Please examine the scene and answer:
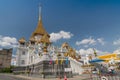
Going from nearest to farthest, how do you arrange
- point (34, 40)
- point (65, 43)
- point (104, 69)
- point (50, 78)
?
1. point (104, 69)
2. point (50, 78)
3. point (65, 43)
4. point (34, 40)

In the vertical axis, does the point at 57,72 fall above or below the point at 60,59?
below

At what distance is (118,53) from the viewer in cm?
1484

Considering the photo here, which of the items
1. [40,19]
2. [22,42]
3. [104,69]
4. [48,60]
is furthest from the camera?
[40,19]

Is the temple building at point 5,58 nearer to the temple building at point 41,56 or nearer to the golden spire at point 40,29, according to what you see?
the temple building at point 41,56

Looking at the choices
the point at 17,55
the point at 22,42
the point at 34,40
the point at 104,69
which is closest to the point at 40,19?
the point at 34,40

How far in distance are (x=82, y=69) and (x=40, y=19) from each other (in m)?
41.0

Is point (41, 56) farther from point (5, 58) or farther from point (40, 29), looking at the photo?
point (5, 58)

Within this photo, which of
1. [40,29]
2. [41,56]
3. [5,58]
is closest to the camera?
[41,56]

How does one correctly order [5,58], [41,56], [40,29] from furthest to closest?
1. [5,58]
2. [40,29]
3. [41,56]

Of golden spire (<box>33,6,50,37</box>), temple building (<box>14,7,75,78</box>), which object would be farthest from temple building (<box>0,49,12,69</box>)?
golden spire (<box>33,6,50,37</box>)

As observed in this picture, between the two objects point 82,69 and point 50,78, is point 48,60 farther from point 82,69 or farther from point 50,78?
point 82,69

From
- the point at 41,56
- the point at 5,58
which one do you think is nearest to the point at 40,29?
the point at 5,58

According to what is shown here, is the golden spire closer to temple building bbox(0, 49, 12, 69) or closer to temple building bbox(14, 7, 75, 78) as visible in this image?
temple building bbox(14, 7, 75, 78)

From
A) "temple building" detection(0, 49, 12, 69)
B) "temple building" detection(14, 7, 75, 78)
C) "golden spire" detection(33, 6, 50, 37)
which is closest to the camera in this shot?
"temple building" detection(14, 7, 75, 78)
